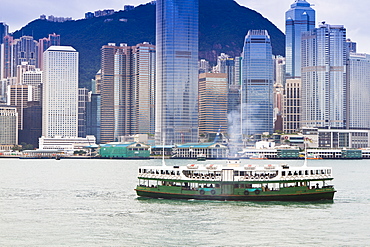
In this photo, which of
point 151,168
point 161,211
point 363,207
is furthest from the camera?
point 151,168

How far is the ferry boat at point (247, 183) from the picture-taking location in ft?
196

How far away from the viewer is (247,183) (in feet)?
196

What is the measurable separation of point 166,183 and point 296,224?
1669cm

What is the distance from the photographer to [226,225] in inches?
1906

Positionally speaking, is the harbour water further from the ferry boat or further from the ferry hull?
the ferry boat

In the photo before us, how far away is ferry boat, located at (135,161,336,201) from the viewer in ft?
196

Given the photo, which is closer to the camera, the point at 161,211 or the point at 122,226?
the point at 122,226

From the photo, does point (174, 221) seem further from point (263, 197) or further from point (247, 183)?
point (263, 197)

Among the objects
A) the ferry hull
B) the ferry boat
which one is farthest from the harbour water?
the ferry boat

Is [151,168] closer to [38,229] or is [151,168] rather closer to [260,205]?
[260,205]

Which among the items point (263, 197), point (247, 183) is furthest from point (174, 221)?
point (263, 197)

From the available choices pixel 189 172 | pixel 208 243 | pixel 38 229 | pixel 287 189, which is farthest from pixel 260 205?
pixel 38 229

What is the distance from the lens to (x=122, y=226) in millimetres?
48156

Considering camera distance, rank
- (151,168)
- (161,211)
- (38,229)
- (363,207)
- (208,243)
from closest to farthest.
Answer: (208,243) → (38,229) → (161,211) → (363,207) → (151,168)
